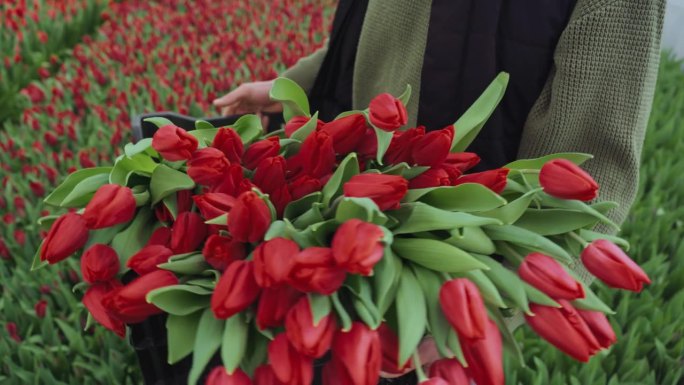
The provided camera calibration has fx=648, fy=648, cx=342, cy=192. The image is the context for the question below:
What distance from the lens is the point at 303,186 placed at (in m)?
0.56

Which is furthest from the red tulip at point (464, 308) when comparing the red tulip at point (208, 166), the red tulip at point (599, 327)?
the red tulip at point (208, 166)

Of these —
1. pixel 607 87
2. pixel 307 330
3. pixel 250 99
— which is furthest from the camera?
pixel 250 99

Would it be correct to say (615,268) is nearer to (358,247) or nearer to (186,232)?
(358,247)

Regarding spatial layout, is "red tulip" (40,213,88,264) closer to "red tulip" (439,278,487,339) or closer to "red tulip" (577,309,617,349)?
"red tulip" (439,278,487,339)

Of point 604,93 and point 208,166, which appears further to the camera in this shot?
point 604,93

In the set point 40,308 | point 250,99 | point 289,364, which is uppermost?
point 289,364

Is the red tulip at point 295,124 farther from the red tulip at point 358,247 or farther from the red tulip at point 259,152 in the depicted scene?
the red tulip at point 358,247

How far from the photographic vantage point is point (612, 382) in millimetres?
1300

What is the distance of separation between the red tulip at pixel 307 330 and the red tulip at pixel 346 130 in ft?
0.57

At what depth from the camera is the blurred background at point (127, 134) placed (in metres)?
1.34

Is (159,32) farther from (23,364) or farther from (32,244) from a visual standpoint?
(23,364)

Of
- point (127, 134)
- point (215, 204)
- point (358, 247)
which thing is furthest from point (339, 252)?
point (127, 134)

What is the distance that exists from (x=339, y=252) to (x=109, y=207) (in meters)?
0.20

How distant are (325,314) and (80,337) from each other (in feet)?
3.37
